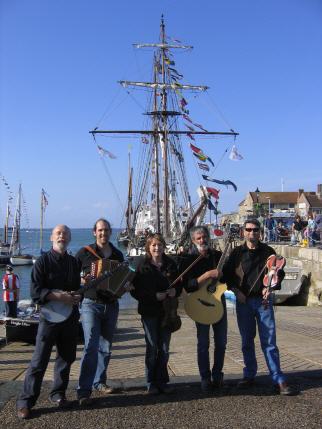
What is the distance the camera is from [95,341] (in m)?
5.18

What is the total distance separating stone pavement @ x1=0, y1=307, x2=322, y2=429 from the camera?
15.2ft

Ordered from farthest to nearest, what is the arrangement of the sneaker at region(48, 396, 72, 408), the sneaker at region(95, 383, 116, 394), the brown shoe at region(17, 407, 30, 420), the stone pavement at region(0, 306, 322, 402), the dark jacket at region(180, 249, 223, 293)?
1. the stone pavement at region(0, 306, 322, 402)
2. the dark jacket at region(180, 249, 223, 293)
3. the sneaker at region(95, 383, 116, 394)
4. the sneaker at region(48, 396, 72, 408)
5. the brown shoe at region(17, 407, 30, 420)

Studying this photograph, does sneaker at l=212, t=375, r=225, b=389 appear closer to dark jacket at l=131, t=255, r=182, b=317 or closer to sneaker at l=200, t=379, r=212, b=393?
sneaker at l=200, t=379, r=212, b=393

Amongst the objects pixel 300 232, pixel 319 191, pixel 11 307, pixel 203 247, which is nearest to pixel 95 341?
pixel 203 247

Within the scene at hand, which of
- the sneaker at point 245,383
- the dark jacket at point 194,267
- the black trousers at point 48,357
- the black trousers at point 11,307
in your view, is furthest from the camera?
the black trousers at point 11,307

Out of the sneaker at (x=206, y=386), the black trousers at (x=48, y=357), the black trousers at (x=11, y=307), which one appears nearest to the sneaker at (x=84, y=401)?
the black trousers at (x=48, y=357)

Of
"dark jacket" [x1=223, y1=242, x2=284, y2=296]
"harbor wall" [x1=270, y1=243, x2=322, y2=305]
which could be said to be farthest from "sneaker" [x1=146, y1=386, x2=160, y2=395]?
"harbor wall" [x1=270, y1=243, x2=322, y2=305]

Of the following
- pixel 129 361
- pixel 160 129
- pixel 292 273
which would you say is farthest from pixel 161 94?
pixel 129 361

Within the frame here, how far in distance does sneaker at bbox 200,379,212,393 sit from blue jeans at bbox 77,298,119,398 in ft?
3.44

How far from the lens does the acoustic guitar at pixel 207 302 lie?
5508mm

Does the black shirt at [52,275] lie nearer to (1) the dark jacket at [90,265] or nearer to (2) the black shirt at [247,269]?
(1) the dark jacket at [90,265]

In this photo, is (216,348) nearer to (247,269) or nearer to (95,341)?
(247,269)

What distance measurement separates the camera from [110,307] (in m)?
5.33

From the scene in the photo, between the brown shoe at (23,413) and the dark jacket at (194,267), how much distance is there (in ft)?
6.60
